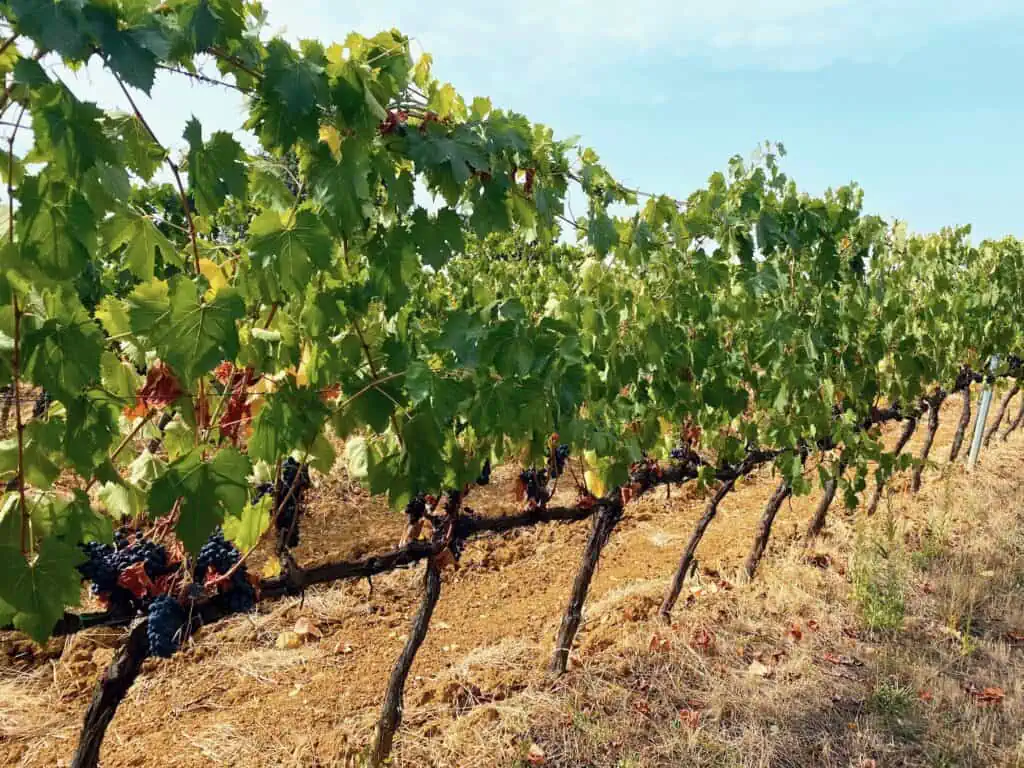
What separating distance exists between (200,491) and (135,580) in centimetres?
80

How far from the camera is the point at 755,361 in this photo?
4191 mm

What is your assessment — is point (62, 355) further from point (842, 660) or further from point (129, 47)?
point (842, 660)

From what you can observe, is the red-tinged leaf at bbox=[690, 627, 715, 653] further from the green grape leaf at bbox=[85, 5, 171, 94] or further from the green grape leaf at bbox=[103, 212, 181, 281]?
the green grape leaf at bbox=[85, 5, 171, 94]

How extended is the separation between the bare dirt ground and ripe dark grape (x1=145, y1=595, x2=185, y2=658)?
149cm

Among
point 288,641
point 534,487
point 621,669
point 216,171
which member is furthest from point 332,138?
point 288,641

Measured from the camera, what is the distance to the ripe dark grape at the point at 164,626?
7.06ft

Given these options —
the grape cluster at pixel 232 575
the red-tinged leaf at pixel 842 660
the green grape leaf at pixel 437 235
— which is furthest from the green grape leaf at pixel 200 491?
the red-tinged leaf at pixel 842 660

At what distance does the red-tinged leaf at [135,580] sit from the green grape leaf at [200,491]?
725 millimetres

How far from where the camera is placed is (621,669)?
13.4 ft

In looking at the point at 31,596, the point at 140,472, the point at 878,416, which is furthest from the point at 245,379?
the point at 878,416

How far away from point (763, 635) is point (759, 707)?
0.82 m

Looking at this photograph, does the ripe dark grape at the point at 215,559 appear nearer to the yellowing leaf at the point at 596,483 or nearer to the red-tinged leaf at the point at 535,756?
the yellowing leaf at the point at 596,483

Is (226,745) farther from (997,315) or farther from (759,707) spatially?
(997,315)

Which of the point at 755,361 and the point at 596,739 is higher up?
the point at 755,361
